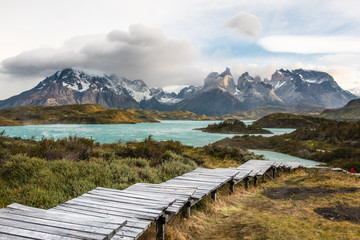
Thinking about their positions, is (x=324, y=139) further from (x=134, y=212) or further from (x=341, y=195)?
(x=134, y=212)

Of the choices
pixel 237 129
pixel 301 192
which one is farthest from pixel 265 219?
pixel 237 129

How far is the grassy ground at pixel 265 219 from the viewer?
228 inches

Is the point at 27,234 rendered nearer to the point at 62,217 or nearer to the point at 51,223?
the point at 51,223

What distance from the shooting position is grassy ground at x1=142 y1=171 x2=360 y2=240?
19.0 ft

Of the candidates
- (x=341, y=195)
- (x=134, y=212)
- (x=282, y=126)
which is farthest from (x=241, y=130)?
(x=134, y=212)

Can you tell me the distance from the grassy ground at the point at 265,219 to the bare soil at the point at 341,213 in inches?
4.6

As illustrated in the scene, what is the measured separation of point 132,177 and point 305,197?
22.7 feet

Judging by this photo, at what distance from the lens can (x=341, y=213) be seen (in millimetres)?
7500

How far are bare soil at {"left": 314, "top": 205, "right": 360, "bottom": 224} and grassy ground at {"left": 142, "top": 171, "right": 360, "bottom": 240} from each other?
0.12m

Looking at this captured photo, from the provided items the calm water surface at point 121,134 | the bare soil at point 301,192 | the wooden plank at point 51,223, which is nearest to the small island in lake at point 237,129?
the calm water surface at point 121,134

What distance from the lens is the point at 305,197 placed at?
380 inches

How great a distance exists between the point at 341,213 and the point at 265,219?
269 cm

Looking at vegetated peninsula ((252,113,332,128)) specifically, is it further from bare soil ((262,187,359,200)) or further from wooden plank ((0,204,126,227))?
wooden plank ((0,204,126,227))

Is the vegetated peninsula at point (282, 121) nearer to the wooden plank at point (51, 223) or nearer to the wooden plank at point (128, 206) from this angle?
the wooden plank at point (128, 206)
